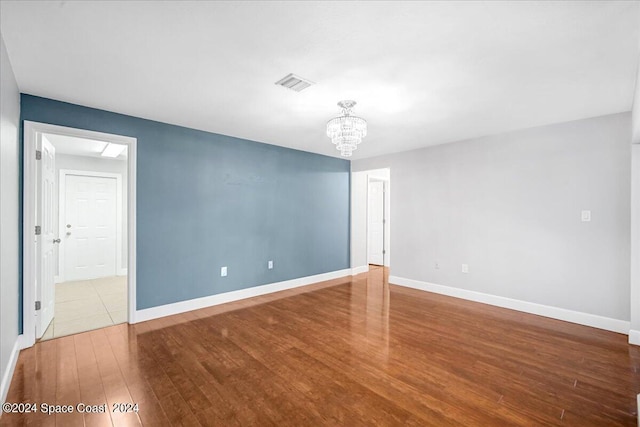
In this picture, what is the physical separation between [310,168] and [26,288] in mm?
4075

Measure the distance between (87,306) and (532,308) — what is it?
20.2ft

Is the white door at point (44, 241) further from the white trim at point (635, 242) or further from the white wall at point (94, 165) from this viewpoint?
the white trim at point (635, 242)

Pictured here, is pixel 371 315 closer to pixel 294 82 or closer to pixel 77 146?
pixel 294 82

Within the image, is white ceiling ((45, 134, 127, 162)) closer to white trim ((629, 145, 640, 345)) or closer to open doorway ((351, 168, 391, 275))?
open doorway ((351, 168, 391, 275))

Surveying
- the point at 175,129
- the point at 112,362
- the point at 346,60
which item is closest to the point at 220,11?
the point at 346,60

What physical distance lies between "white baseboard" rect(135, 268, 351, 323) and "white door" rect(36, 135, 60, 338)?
A: 0.88 m

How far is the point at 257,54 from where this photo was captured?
82.1 inches

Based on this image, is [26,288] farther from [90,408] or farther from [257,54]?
[257,54]

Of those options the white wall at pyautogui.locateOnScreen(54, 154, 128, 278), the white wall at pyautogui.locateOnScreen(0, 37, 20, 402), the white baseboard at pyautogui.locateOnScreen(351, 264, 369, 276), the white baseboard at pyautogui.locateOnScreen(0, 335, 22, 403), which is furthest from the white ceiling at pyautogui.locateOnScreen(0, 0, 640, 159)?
the white baseboard at pyautogui.locateOnScreen(351, 264, 369, 276)

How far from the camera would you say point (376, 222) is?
737cm

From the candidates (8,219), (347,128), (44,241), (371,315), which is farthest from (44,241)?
(371,315)

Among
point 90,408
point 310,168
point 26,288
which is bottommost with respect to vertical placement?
point 90,408

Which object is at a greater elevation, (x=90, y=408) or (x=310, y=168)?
(x=310, y=168)

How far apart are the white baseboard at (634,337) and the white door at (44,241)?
608 centimetres
